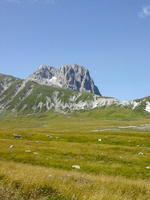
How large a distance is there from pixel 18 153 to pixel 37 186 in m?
23.9

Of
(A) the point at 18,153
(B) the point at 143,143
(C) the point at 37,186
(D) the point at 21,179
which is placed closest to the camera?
(C) the point at 37,186

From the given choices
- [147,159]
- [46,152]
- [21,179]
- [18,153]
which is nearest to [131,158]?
[147,159]

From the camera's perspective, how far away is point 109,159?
97.3ft

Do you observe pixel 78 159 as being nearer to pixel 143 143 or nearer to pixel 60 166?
pixel 60 166

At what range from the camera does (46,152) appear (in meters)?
32.9

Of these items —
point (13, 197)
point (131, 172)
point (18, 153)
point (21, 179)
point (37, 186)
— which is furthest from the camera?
point (18, 153)

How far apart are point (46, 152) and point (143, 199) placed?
990 inches

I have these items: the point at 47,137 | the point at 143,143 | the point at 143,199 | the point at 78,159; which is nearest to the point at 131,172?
the point at 78,159

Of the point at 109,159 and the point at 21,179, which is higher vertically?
the point at 21,179

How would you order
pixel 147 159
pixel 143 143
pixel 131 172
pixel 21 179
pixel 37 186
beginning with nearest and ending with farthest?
pixel 37 186 → pixel 21 179 → pixel 131 172 → pixel 147 159 → pixel 143 143

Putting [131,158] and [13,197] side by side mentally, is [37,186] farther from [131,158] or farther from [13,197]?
[131,158]

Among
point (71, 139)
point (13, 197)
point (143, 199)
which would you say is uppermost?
point (13, 197)

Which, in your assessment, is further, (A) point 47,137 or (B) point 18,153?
(A) point 47,137

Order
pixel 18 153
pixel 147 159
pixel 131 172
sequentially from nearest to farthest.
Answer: pixel 131 172 < pixel 147 159 < pixel 18 153
